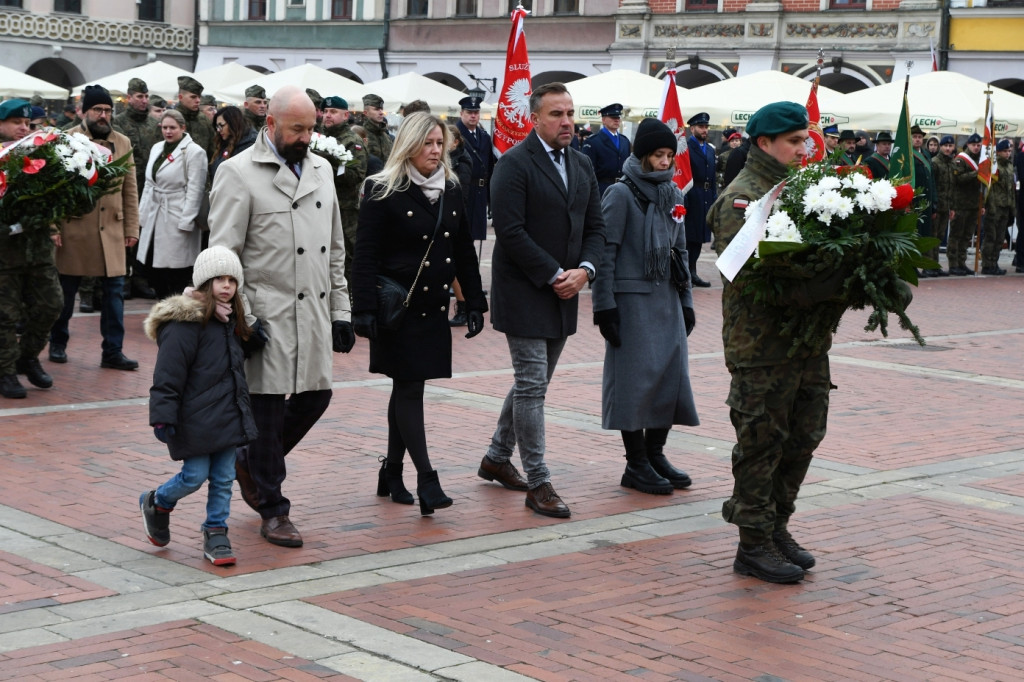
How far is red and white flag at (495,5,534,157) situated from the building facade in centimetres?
3292

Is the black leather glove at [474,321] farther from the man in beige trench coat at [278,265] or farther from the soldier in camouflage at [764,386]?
the soldier in camouflage at [764,386]

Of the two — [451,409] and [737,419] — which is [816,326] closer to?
[737,419]

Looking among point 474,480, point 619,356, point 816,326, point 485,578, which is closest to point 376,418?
point 474,480

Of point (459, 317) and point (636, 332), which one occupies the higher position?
point (636, 332)

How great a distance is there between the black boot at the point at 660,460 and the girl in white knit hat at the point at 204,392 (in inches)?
95.0

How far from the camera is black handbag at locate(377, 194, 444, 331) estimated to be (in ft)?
21.6

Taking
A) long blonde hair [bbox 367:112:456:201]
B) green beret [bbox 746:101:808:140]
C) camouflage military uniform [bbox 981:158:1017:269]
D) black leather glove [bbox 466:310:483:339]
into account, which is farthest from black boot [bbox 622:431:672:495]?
camouflage military uniform [bbox 981:158:1017:269]

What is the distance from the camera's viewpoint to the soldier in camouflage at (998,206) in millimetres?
22078

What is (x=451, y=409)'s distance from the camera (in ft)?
31.3

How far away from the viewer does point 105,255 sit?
10492 millimetres

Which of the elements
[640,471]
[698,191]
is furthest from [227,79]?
[640,471]

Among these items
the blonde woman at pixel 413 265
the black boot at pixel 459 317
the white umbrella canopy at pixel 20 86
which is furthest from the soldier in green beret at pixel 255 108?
the white umbrella canopy at pixel 20 86

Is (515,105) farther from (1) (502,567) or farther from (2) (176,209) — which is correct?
(1) (502,567)

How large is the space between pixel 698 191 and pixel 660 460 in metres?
10.5
